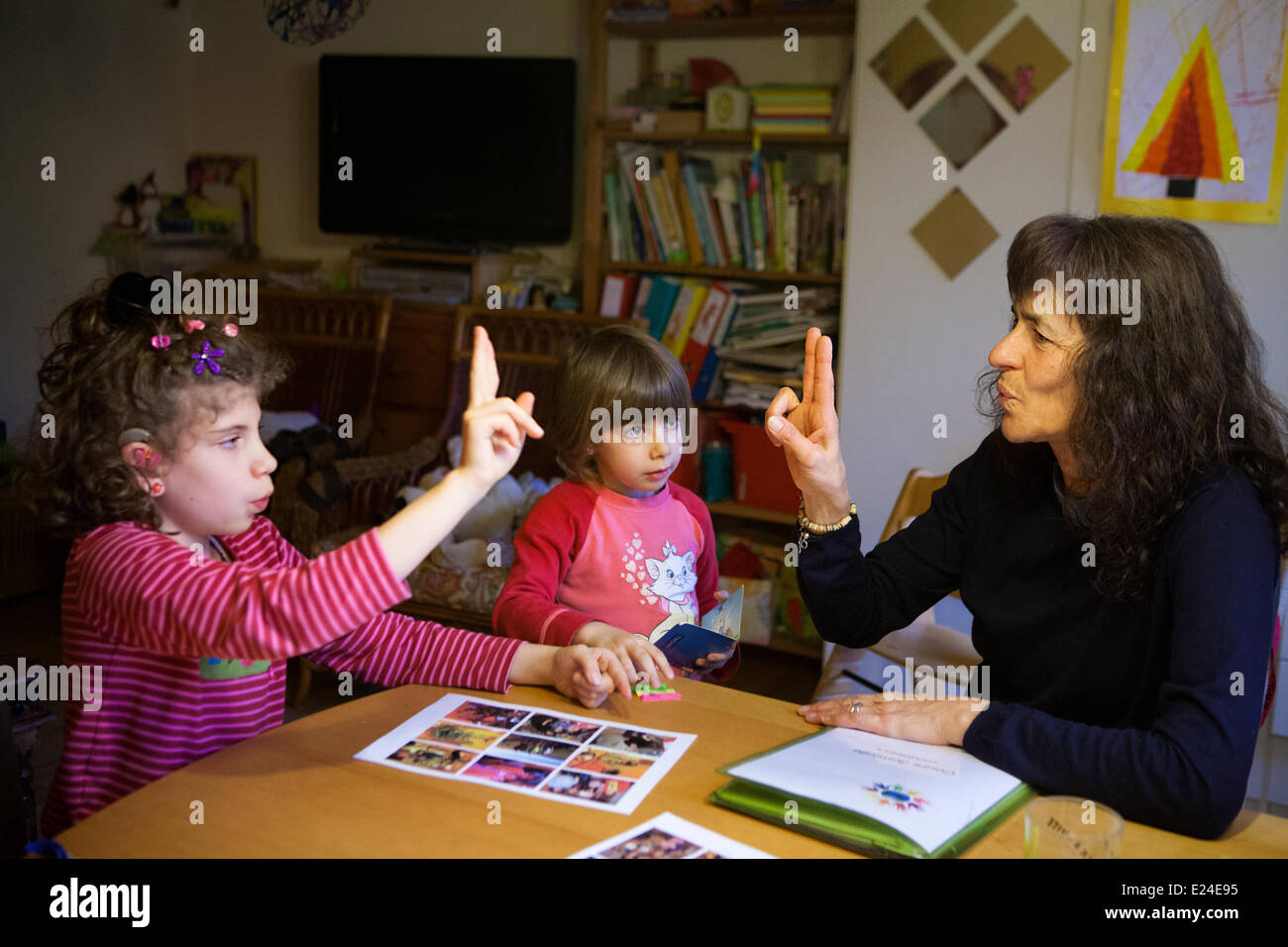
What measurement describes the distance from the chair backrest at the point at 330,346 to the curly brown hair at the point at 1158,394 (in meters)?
2.94

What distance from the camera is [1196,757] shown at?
116cm

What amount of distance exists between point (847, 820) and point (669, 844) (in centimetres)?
17

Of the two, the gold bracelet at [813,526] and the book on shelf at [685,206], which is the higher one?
the book on shelf at [685,206]

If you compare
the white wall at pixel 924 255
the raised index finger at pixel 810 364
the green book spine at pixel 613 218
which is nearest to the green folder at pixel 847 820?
the raised index finger at pixel 810 364

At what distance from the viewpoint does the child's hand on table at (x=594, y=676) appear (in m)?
1.41

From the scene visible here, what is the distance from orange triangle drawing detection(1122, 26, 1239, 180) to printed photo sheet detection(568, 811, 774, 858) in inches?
93.2

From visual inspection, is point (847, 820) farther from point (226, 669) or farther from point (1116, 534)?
point (226, 669)

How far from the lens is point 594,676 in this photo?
4.60ft

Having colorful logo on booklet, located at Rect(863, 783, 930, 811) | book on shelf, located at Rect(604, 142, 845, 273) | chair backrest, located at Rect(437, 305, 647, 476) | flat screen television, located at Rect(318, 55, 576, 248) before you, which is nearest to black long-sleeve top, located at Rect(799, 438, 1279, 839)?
colorful logo on booklet, located at Rect(863, 783, 930, 811)

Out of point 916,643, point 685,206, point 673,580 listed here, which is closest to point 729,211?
point 685,206

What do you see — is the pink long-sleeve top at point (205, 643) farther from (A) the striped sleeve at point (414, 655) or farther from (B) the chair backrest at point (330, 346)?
(B) the chair backrest at point (330, 346)

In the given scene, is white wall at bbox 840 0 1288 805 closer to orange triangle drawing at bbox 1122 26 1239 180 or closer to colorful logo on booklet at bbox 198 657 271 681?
orange triangle drawing at bbox 1122 26 1239 180
